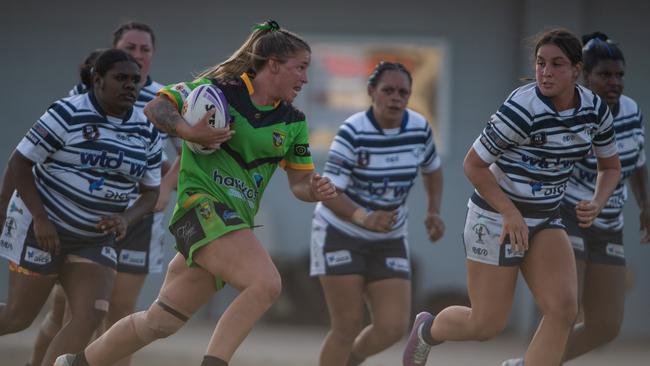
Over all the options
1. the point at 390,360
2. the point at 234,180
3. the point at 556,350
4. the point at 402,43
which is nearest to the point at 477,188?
the point at 556,350

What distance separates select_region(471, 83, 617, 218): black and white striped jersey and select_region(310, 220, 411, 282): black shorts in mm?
1508

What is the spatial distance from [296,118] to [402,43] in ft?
25.2

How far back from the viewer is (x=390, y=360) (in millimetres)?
10203

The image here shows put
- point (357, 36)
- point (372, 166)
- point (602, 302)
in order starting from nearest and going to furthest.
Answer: point (602, 302), point (372, 166), point (357, 36)

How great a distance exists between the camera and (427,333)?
6.55 meters

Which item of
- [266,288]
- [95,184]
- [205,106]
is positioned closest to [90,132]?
[95,184]

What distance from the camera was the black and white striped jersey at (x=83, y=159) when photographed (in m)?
6.02

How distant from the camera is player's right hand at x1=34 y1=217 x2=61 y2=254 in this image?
6035mm

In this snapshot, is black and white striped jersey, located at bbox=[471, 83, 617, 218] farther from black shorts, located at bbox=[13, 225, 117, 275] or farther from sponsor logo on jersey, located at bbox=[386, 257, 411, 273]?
black shorts, located at bbox=[13, 225, 117, 275]

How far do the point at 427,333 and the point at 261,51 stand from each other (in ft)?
6.62

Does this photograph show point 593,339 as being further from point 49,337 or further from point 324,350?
point 49,337

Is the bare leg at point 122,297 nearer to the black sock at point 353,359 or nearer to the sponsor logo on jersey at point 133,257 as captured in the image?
the sponsor logo on jersey at point 133,257

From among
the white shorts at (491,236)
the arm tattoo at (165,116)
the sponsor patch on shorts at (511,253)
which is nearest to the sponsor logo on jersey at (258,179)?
the arm tattoo at (165,116)

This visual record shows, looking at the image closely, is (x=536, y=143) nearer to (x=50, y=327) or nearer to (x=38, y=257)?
(x=38, y=257)
